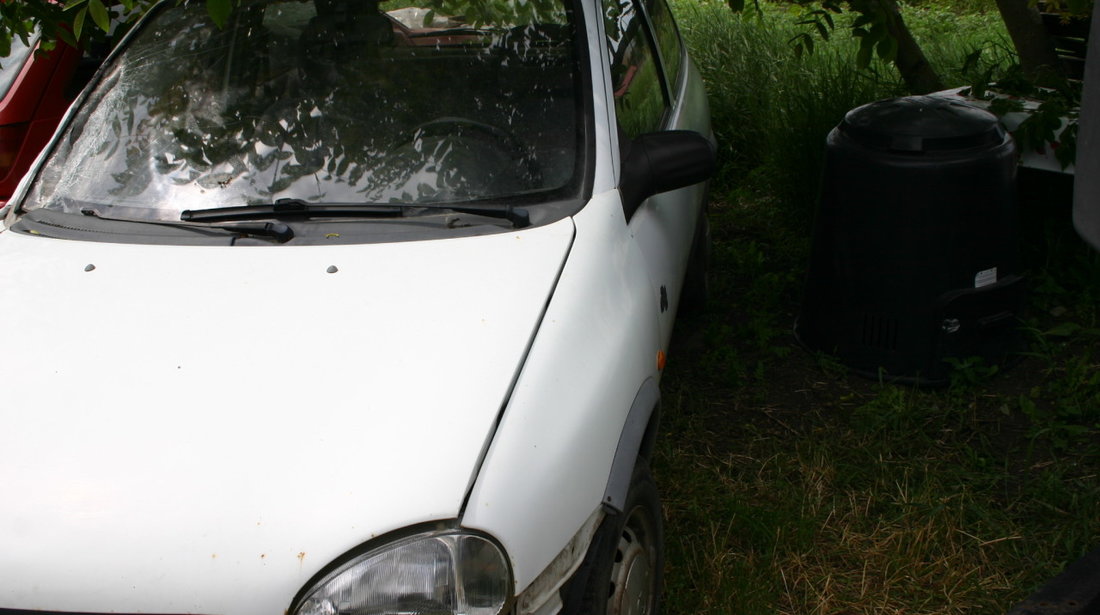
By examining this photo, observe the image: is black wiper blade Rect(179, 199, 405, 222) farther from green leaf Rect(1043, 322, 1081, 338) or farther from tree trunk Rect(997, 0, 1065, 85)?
tree trunk Rect(997, 0, 1065, 85)

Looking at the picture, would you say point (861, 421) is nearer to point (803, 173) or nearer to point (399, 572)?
point (803, 173)

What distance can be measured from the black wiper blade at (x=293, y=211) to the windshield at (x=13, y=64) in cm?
257

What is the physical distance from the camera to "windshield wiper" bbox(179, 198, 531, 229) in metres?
2.58

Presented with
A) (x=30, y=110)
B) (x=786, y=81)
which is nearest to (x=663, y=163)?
(x=30, y=110)

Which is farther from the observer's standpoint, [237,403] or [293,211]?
[293,211]

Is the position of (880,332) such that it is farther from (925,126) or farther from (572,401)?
(572,401)

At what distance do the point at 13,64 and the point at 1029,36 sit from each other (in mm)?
4618

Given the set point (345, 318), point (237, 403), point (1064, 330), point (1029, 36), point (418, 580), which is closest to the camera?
point (418, 580)

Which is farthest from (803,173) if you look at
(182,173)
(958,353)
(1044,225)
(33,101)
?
(33,101)

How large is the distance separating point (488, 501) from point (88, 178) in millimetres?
1682

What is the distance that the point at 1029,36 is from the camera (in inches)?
190

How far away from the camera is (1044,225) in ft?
15.1

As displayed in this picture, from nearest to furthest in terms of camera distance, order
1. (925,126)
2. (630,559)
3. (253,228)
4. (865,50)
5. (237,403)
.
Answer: (237,403), (630,559), (253,228), (925,126), (865,50)

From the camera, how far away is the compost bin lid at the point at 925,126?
11.7 ft
